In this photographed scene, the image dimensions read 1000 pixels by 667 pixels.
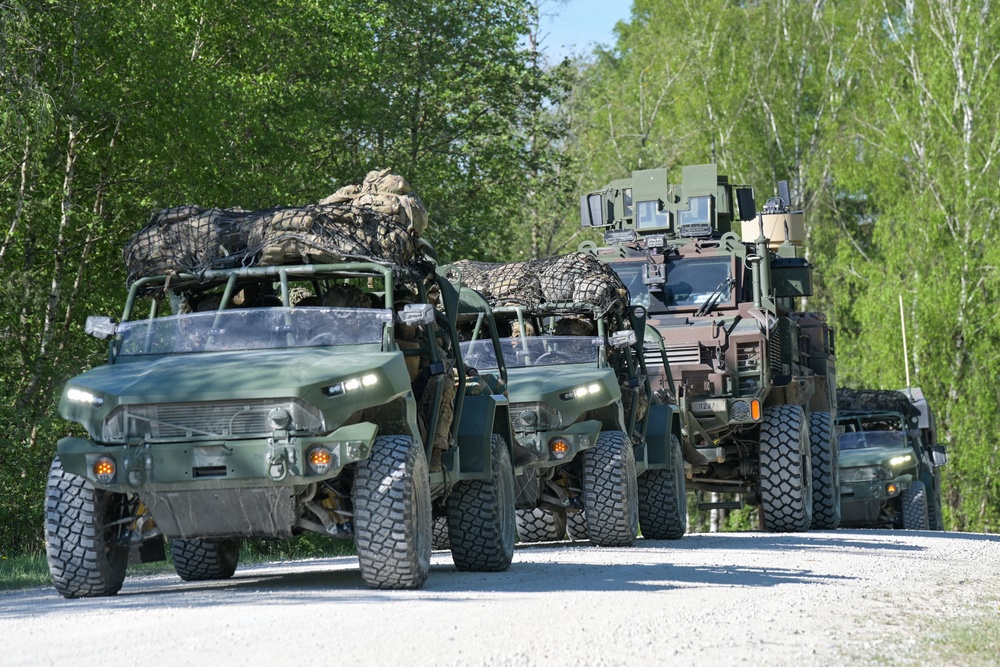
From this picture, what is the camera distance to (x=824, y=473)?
20.1 metres

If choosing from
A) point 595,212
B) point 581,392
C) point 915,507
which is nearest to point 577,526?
point 581,392

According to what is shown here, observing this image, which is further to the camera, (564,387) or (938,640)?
(564,387)

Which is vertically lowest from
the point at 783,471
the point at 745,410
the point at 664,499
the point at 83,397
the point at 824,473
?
the point at 824,473

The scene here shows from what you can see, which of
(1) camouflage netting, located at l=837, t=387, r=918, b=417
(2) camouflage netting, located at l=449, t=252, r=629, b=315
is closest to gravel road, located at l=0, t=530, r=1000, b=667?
(2) camouflage netting, located at l=449, t=252, r=629, b=315

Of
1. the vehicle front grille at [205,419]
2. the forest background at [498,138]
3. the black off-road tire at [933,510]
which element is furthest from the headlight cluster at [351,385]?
the black off-road tire at [933,510]

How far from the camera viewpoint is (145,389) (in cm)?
890

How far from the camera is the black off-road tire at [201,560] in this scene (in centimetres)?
1107

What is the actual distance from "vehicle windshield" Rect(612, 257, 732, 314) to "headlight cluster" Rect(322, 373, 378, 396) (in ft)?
33.2

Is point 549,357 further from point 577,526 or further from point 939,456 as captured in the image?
point 939,456

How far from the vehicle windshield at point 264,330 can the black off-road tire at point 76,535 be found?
1.14 m

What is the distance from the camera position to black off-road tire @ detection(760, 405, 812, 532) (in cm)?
1833

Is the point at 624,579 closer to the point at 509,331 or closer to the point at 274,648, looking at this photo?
the point at 274,648

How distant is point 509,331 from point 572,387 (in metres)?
2.20

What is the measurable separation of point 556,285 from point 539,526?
276 cm
